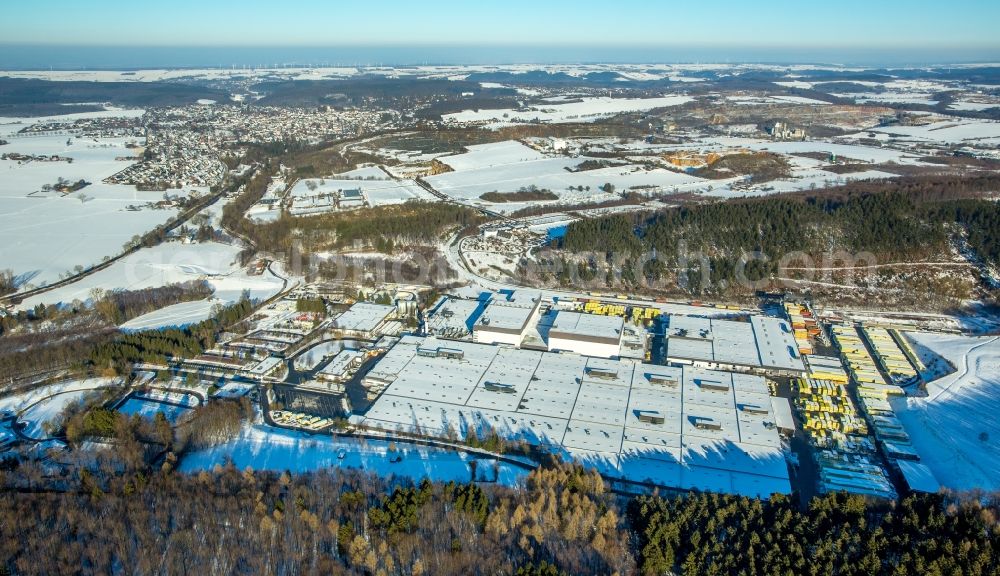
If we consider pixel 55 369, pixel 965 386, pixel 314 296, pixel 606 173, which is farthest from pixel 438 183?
pixel 965 386

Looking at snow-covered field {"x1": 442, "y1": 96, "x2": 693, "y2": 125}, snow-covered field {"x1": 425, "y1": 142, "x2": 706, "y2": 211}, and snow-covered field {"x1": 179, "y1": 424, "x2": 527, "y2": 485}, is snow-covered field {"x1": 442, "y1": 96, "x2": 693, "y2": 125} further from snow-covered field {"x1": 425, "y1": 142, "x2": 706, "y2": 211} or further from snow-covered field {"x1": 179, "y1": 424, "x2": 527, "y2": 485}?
snow-covered field {"x1": 179, "y1": 424, "x2": 527, "y2": 485}

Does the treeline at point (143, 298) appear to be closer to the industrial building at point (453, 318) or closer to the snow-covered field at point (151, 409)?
the snow-covered field at point (151, 409)

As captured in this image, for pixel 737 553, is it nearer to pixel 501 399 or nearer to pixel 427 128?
pixel 501 399

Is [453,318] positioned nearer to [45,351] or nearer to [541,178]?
[45,351]

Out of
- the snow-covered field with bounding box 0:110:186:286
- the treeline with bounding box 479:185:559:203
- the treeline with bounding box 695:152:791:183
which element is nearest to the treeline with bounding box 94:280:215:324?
the snow-covered field with bounding box 0:110:186:286

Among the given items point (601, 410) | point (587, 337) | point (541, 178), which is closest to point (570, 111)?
point (541, 178)

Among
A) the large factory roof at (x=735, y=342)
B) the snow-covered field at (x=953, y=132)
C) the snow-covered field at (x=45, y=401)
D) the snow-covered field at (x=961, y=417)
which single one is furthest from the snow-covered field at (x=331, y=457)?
the snow-covered field at (x=953, y=132)
